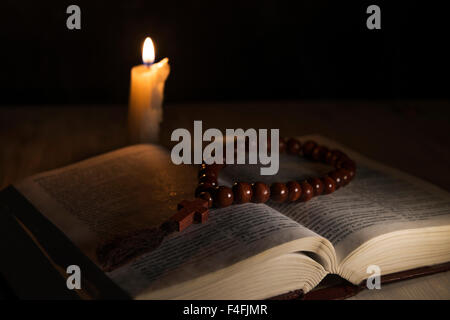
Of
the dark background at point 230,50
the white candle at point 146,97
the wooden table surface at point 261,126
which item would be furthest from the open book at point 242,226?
the dark background at point 230,50

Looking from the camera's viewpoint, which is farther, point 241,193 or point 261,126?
point 261,126

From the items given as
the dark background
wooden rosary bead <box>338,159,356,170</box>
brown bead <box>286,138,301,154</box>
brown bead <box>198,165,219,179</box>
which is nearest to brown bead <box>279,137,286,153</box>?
brown bead <box>286,138,301,154</box>

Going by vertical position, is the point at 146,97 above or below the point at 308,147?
above

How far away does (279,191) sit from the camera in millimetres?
969

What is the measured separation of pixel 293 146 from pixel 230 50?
83 centimetres

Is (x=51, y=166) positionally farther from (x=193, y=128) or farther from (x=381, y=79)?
(x=381, y=79)

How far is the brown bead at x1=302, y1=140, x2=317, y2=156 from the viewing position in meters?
1.25

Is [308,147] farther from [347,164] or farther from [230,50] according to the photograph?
[230,50]

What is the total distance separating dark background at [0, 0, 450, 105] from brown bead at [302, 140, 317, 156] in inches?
32.8

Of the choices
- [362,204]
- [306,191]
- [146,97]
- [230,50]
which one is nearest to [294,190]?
[306,191]

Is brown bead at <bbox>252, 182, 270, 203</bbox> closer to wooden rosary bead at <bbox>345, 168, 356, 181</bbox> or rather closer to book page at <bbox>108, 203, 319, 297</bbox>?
book page at <bbox>108, 203, 319, 297</bbox>

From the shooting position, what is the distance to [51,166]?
129cm

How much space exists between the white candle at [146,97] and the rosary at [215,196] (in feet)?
0.89
